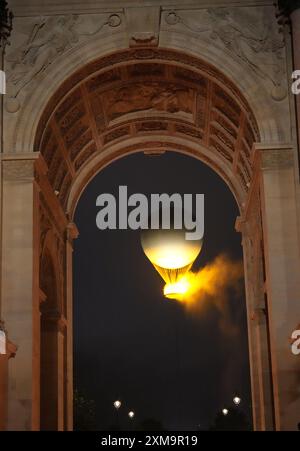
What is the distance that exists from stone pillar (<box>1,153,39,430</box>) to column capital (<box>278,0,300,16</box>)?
27.3 ft

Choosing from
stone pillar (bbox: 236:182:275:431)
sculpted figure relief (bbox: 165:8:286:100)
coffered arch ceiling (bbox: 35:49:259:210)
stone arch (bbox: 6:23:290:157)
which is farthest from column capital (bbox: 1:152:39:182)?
stone pillar (bbox: 236:182:275:431)

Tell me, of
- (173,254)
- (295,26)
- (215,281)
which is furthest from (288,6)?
(215,281)

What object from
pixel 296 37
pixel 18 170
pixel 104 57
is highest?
pixel 104 57

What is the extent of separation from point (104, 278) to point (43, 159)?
3909cm

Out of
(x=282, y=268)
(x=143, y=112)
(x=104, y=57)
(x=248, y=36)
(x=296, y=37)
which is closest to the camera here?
(x=282, y=268)

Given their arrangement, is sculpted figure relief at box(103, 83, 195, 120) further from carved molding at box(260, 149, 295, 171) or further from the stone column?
carved molding at box(260, 149, 295, 171)

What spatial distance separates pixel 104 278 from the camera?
66250 mm

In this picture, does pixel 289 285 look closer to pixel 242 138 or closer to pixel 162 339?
pixel 242 138

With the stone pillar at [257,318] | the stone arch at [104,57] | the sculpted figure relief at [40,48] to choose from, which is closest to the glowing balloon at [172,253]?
the stone pillar at [257,318]

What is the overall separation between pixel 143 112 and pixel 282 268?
10210mm

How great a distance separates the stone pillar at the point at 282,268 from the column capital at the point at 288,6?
3.91 metres

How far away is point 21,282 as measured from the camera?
85.1ft

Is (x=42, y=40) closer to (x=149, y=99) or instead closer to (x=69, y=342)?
(x=149, y=99)
